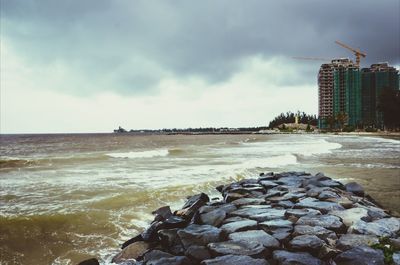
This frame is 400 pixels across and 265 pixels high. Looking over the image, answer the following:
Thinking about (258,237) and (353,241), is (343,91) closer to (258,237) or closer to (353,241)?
(353,241)

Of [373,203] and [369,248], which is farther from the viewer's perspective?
[373,203]

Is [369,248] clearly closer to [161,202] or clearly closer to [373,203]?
[373,203]

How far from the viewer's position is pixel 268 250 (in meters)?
4.83

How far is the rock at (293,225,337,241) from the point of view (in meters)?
5.27

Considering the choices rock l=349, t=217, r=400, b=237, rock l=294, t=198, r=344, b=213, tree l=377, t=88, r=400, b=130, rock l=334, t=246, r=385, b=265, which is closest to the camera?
rock l=334, t=246, r=385, b=265

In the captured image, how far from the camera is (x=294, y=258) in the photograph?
446 cm

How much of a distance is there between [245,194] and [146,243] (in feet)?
12.3

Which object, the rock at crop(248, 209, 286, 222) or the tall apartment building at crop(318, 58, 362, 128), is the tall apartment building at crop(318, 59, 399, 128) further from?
the rock at crop(248, 209, 286, 222)

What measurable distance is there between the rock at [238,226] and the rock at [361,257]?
1595mm

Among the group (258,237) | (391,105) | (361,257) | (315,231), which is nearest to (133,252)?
(258,237)

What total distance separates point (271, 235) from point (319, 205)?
224cm

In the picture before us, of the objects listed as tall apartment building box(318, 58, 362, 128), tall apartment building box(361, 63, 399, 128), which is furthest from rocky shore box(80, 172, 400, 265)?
tall apartment building box(361, 63, 399, 128)

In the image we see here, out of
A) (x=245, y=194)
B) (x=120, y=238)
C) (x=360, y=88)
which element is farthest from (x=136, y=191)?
(x=360, y=88)

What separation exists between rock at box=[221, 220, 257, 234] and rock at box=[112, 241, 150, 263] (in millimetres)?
1322
